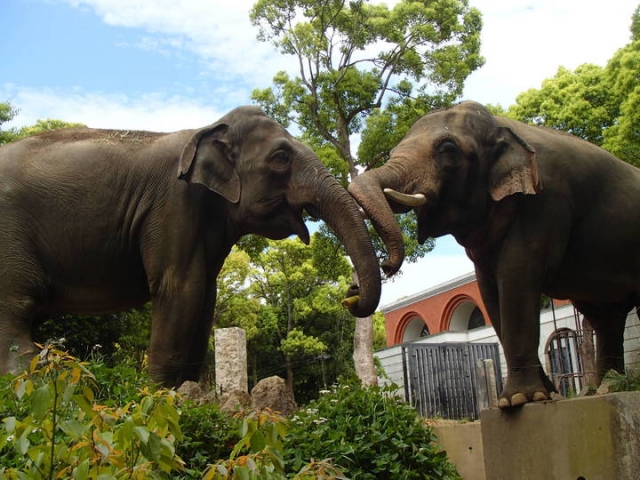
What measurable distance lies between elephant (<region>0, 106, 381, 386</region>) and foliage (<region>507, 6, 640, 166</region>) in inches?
536

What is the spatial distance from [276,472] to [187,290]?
340 centimetres

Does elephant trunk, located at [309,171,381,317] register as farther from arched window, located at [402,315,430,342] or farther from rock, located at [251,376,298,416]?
arched window, located at [402,315,430,342]

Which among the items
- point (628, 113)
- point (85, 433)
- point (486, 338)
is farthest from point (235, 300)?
point (85, 433)

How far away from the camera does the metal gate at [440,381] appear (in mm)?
16969

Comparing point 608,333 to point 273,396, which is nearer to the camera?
point 608,333

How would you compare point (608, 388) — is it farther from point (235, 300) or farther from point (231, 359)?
point (235, 300)

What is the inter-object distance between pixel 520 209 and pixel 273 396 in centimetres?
254

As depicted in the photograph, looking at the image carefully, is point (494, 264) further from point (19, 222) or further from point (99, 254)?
point (19, 222)

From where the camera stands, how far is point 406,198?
519 centimetres

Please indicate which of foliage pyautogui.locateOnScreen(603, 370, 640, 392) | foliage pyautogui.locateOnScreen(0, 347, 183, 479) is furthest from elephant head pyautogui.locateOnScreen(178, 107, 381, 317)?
foliage pyautogui.locateOnScreen(0, 347, 183, 479)

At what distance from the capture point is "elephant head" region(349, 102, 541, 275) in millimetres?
5266

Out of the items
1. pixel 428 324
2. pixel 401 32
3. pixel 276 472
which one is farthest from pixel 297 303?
pixel 276 472

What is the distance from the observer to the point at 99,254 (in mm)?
6047

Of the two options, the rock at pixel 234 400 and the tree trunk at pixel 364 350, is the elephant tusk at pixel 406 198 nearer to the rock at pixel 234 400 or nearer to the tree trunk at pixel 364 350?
the rock at pixel 234 400
